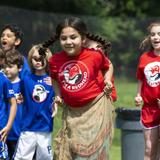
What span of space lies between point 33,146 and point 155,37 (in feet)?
5.98

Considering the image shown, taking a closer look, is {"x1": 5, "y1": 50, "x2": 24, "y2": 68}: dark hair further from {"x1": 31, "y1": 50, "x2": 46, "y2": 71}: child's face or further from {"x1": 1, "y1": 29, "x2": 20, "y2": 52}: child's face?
{"x1": 1, "y1": 29, "x2": 20, "y2": 52}: child's face

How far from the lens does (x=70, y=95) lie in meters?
7.23

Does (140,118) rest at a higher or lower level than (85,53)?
lower

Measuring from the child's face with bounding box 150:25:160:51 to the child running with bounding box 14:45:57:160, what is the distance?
3.91ft

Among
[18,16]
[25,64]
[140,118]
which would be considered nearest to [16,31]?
[25,64]

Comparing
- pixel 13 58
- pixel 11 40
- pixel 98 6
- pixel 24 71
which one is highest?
pixel 98 6

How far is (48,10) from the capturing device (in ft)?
120

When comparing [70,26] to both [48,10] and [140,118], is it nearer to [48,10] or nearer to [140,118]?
[140,118]

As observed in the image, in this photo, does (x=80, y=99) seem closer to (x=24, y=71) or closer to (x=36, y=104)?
(x=36, y=104)

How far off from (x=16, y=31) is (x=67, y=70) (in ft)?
6.02

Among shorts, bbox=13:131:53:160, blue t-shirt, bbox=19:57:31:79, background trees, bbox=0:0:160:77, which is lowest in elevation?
shorts, bbox=13:131:53:160

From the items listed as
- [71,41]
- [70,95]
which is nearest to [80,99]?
[70,95]

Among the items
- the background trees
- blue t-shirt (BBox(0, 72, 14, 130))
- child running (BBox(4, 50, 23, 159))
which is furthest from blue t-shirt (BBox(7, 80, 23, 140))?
the background trees

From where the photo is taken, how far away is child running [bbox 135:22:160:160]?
8195mm
